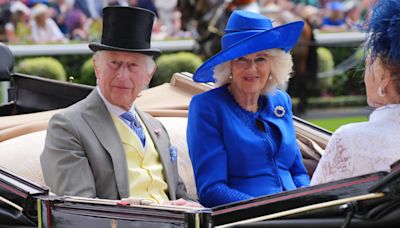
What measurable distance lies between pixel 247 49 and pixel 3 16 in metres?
8.66

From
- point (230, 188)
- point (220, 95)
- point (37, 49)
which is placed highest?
point (220, 95)

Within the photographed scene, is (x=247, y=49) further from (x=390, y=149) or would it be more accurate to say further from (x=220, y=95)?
(x=390, y=149)

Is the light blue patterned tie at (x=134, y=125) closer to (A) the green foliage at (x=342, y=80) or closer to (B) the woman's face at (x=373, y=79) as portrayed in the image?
(B) the woman's face at (x=373, y=79)

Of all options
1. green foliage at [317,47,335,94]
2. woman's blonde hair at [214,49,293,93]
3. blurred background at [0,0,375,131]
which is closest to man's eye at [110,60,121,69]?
woman's blonde hair at [214,49,293,93]

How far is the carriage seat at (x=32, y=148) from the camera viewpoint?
12.3ft

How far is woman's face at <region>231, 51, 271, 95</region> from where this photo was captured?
12.2 ft

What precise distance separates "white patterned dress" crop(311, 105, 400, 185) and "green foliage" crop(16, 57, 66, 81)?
856 centimetres

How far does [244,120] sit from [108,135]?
56 cm

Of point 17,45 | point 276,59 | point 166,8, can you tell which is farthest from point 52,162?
point 166,8

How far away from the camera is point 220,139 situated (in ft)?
12.0

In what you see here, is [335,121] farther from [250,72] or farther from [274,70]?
Answer: [250,72]

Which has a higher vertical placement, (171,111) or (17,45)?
(171,111)

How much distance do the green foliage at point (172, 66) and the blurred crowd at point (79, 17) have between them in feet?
2.86

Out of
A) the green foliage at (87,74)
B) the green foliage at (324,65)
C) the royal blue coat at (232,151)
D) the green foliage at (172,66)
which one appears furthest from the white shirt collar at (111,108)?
the green foliage at (324,65)
